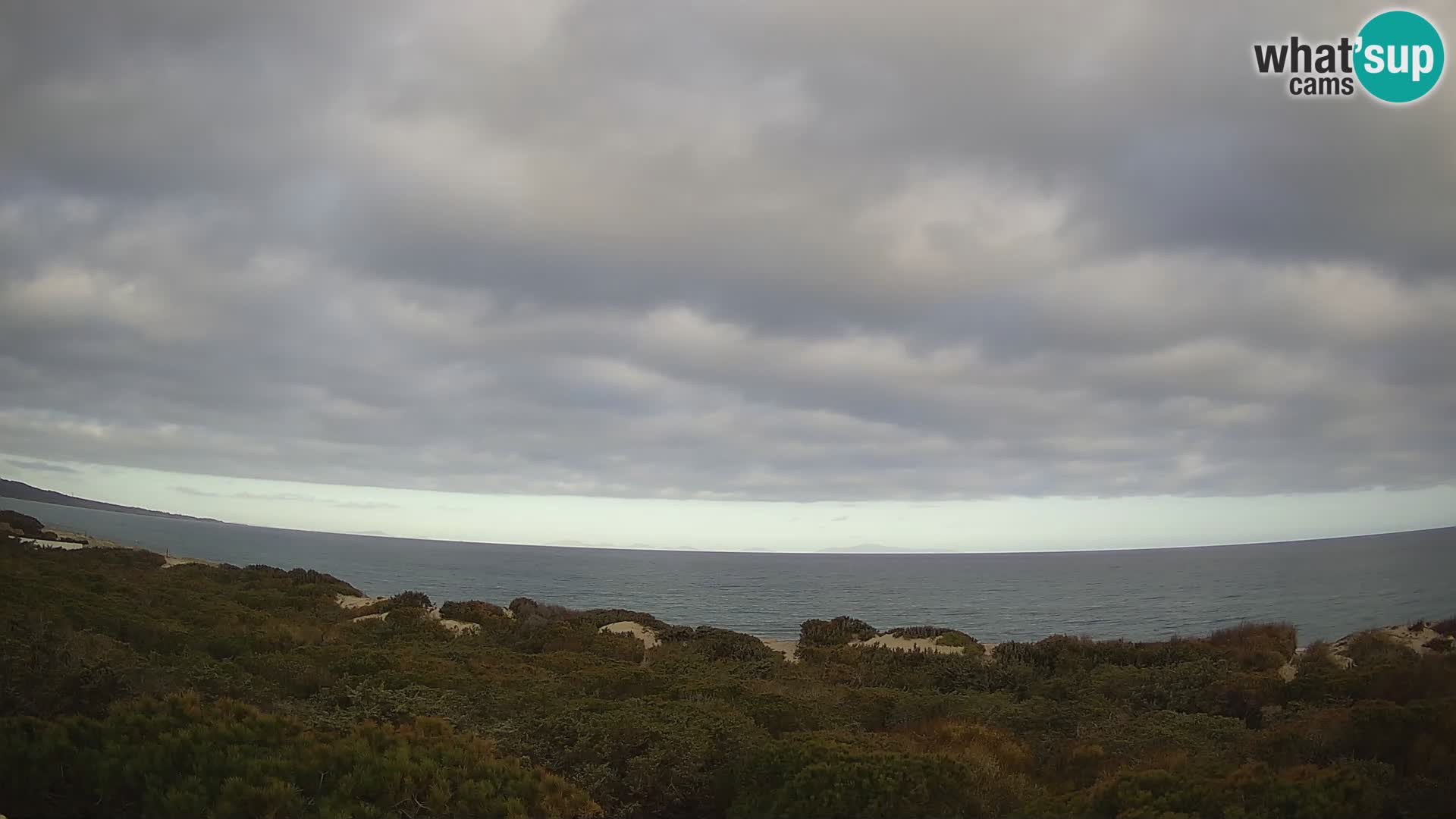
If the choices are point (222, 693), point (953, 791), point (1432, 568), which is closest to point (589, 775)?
point (953, 791)

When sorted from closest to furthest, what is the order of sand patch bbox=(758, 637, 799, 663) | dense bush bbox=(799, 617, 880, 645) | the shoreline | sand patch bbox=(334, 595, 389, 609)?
1. the shoreline
2. sand patch bbox=(758, 637, 799, 663)
3. dense bush bbox=(799, 617, 880, 645)
4. sand patch bbox=(334, 595, 389, 609)

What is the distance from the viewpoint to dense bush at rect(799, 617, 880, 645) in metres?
25.4

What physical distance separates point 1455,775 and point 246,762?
11720mm

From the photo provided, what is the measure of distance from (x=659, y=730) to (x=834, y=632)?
1763 cm

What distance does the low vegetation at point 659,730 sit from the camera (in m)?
7.11

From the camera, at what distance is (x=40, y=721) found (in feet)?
25.4

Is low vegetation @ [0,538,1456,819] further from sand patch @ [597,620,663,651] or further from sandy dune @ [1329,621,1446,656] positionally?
sand patch @ [597,620,663,651]

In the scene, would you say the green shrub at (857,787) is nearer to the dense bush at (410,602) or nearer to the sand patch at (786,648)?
the sand patch at (786,648)

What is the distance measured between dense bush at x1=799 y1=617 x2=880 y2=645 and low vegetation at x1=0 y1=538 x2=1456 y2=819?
671 centimetres

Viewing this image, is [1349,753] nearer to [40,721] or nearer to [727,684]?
[727,684]

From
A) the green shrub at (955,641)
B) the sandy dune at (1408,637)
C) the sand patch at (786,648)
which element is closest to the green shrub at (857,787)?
the sand patch at (786,648)

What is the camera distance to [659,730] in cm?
981

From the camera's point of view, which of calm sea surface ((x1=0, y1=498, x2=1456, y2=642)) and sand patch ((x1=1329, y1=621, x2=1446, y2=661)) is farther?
calm sea surface ((x1=0, y1=498, x2=1456, y2=642))

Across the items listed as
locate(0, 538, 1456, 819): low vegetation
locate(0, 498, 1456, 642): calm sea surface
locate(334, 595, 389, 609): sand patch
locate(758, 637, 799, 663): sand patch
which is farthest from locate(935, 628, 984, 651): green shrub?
locate(334, 595, 389, 609): sand patch
